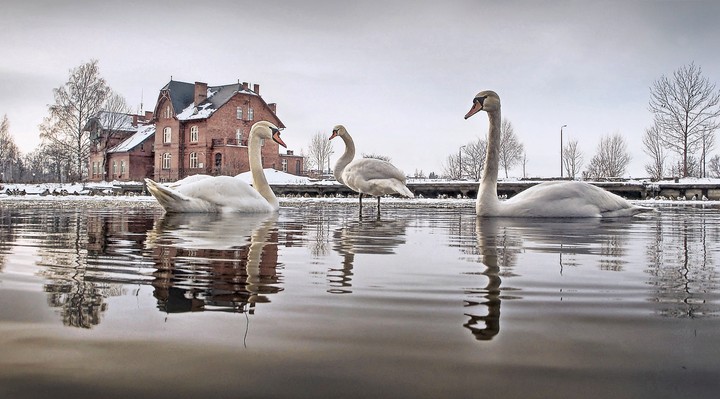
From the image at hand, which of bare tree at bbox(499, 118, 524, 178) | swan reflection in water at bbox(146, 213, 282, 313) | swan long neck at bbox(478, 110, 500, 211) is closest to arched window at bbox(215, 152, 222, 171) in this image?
bare tree at bbox(499, 118, 524, 178)

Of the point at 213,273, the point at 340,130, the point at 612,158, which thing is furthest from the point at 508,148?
the point at 213,273

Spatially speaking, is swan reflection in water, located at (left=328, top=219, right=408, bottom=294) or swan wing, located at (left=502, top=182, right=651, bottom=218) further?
swan wing, located at (left=502, top=182, right=651, bottom=218)

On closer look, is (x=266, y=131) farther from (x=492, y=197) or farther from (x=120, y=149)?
(x=120, y=149)

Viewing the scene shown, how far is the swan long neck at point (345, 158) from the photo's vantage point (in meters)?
15.9

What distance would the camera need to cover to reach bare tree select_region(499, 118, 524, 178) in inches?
3142

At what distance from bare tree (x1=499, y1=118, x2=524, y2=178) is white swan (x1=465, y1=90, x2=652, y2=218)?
231ft

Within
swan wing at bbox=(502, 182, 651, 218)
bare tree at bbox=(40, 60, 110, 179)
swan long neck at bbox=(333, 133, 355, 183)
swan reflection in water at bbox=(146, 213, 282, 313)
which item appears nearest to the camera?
swan reflection in water at bbox=(146, 213, 282, 313)

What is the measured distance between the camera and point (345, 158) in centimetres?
1627

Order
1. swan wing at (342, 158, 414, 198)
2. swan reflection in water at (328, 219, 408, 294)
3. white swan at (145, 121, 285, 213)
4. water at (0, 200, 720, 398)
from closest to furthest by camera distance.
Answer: water at (0, 200, 720, 398), swan reflection in water at (328, 219, 408, 294), white swan at (145, 121, 285, 213), swan wing at (342, 158, 414, 198)

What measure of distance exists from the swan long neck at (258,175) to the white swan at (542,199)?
3.92 metres

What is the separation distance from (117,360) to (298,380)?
1.46 ft

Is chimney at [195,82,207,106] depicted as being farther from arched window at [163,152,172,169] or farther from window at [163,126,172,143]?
arched window at [163,152,172,169]

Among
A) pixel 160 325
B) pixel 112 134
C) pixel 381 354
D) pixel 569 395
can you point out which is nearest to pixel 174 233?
pixel 160 325

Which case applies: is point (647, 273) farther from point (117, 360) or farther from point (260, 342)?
point (117, 360)
